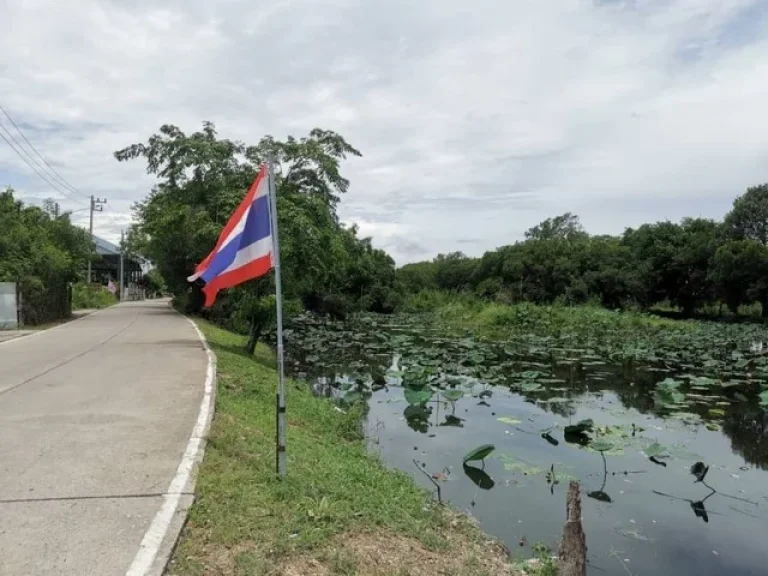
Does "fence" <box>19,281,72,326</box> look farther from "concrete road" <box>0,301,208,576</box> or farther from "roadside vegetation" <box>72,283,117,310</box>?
"concrete road" <box>0,301,208,576</box>

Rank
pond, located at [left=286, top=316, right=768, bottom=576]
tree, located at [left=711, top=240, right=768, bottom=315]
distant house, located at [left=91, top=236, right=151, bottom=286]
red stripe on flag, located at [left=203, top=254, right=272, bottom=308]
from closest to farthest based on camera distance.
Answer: red stripe on flag, located at [left=203, top=254, right=272, bottom=308] → pond, located at [left=286, top=316, right=768, bottom=576] → tree, located at [left=711, top=240, right=768, bottom=315] → distant house, located at [left=91, top=236, right=151, bottom=286]

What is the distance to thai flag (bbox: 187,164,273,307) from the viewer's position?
598cm

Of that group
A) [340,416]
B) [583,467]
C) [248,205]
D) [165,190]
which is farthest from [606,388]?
[165,190]

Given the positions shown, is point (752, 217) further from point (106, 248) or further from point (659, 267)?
point (106, 248)

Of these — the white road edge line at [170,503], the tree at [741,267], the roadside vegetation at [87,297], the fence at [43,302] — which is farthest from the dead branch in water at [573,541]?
the tree at [741,267]

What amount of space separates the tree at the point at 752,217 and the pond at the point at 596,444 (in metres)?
32.0

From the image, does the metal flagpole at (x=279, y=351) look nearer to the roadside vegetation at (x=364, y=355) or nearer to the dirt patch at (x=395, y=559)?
the roadside vegetation at (x=364, y=355)

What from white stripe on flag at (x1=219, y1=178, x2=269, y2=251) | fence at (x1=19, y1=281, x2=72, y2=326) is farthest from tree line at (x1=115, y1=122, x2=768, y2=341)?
white stripe on flag at (x1=219, y1=178, x2=269, y2=251)

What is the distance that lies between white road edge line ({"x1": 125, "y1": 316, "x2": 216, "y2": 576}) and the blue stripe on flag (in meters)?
1.90

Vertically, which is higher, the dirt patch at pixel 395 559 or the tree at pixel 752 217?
the tree at pixel 752 217

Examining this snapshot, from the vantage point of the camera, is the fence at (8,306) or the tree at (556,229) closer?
the fence at (8,306)

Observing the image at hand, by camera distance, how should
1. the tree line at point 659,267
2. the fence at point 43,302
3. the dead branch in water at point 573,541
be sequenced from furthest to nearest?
the tree line at point 659,267, the fence at point 43,302, the dead branch in water at point 573,541

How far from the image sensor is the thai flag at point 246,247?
19.6 feet

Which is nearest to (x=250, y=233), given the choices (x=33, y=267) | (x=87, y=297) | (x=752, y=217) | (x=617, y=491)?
(x=617, y=491)
